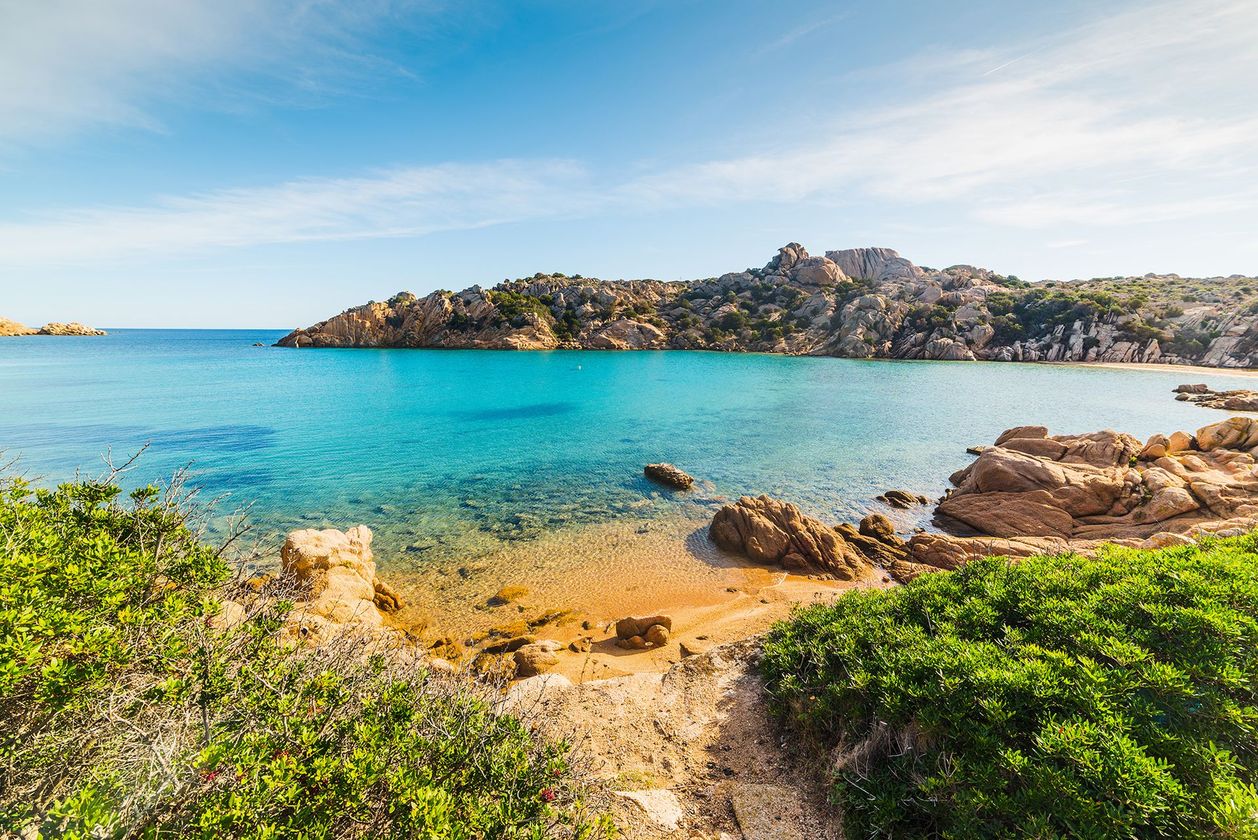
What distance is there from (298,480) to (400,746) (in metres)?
23.5

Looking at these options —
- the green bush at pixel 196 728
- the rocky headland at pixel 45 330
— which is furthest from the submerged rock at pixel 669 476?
the rocky headland at pixel 45 330

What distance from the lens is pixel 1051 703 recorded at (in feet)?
17.4

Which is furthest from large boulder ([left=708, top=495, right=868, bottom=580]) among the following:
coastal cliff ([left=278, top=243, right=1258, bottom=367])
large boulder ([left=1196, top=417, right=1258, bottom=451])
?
coastal cliff ([left=278, top=243, right=1258, bottom=367])

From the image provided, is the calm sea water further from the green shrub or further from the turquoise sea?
the green shrub

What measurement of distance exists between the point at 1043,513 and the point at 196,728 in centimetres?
2437

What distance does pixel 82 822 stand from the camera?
11.9 feet

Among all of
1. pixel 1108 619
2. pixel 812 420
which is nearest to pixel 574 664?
pixel 1108 619

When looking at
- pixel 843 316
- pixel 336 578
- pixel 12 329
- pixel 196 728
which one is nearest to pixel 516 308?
pixel 843 316

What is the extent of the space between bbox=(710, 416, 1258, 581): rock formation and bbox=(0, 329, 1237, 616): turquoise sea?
2.44 meters

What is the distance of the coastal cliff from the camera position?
271ft

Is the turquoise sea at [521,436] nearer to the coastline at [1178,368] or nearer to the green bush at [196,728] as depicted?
the coastline at [1178,368]

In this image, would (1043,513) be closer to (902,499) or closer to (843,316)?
(902,499)

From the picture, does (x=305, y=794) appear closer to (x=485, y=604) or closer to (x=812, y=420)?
(x=485, y=604)

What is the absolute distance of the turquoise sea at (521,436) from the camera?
20.0 metres
